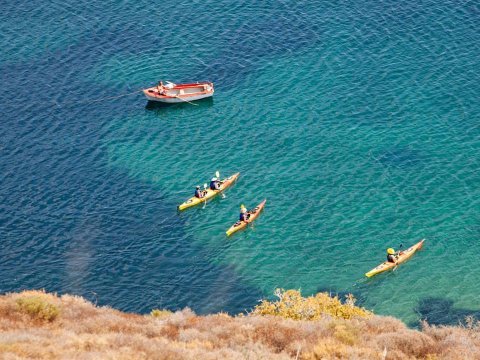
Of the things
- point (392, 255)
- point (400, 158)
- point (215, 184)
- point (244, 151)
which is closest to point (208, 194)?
point (215, 184)

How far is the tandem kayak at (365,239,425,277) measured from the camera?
59250 millimetres

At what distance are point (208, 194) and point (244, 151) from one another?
290 inches

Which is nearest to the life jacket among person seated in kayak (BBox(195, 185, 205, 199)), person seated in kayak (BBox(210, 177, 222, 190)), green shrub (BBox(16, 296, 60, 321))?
person seated in kayak (BBox(210, 177, 222, 190))

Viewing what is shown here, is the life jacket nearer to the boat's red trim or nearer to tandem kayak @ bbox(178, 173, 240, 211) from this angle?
tandem kayak @ bbox(178, 173, 240, 211)

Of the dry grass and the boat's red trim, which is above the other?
the boat's red trim

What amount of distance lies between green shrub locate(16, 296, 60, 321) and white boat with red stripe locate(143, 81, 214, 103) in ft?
145

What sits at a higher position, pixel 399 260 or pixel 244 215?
pixel 244 215

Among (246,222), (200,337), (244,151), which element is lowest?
(200,337)

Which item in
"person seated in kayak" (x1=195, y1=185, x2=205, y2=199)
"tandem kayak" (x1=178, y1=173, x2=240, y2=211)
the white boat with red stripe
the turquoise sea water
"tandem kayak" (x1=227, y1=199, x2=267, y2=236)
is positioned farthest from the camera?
the white boat with red stripe

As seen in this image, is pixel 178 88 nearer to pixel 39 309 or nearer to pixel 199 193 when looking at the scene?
pixel 199 193

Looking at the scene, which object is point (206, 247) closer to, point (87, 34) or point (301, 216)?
point (301, 216)

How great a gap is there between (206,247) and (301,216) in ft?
25.8

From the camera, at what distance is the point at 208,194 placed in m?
67.9

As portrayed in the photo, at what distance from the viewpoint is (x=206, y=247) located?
6288cm
